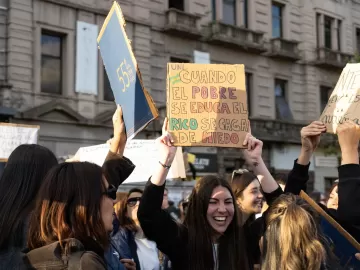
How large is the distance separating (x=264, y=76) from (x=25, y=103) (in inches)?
402

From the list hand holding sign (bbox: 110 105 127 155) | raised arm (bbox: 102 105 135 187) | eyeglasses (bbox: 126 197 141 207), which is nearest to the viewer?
raised arm (bbox: 102 105 135 187)

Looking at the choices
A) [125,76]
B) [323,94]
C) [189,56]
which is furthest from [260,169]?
[323,94]

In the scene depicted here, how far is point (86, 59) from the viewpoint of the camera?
15.7 metres

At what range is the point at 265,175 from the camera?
3393 mm

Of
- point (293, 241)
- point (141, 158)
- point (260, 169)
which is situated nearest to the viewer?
point (293, 241)

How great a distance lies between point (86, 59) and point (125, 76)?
1229cm

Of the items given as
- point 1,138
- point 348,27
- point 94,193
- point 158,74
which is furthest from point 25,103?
point 348,27

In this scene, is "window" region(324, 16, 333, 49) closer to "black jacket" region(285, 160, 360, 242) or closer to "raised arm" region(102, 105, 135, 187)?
"raised arm" region(102, 105, 135, 187)

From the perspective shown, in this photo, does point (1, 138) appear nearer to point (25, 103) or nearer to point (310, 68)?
point (25, 103)

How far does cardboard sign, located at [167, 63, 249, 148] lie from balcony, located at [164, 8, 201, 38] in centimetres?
1435

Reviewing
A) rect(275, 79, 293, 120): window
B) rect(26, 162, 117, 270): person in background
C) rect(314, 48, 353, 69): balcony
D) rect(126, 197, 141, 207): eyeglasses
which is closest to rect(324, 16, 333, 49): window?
rect(314, 48, 353, 69): balcony

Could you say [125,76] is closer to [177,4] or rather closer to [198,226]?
[198,226]

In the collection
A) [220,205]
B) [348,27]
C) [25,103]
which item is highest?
[348,27]

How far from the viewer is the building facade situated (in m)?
14.6
